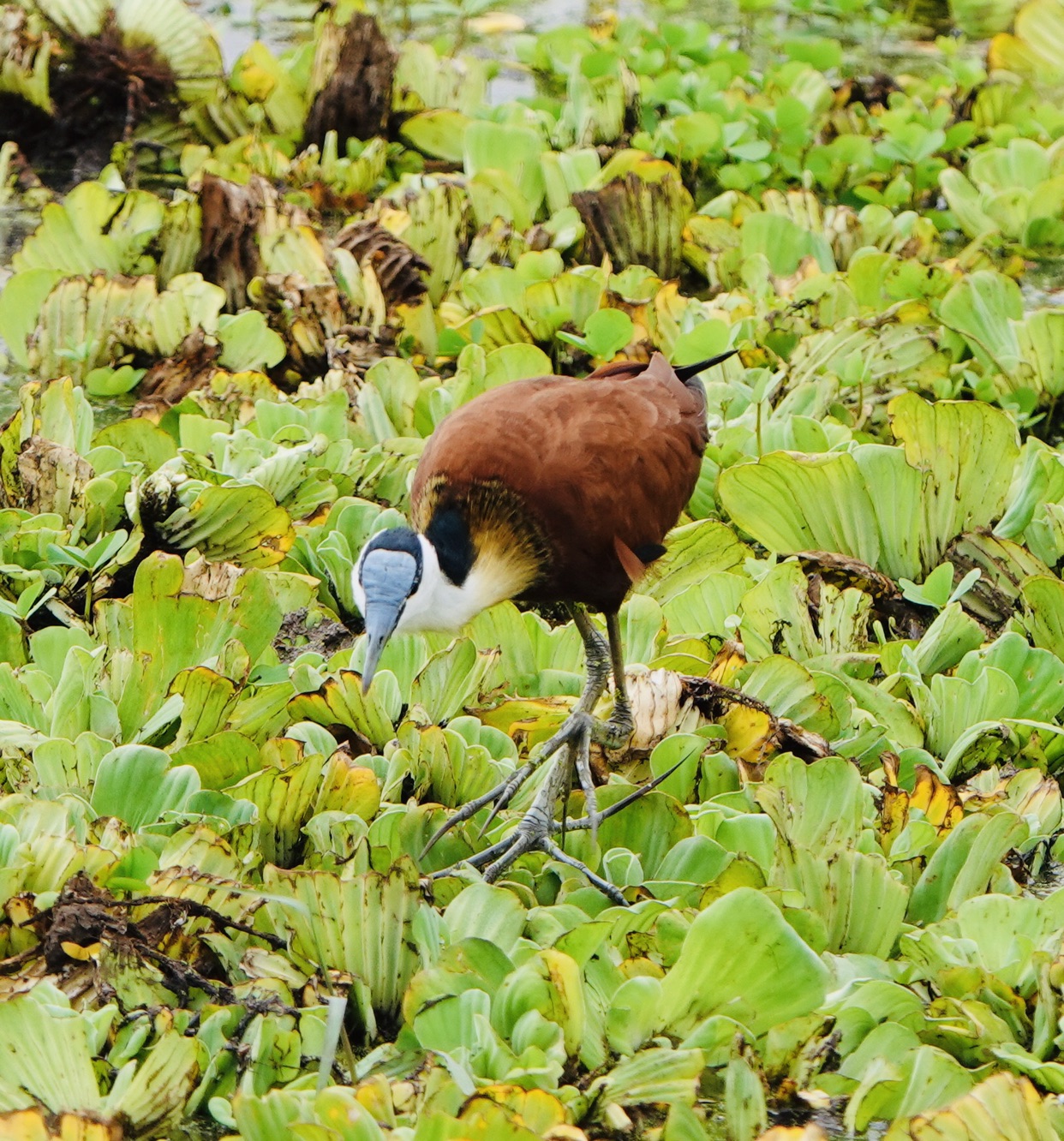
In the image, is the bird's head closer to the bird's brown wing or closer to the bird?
the bird

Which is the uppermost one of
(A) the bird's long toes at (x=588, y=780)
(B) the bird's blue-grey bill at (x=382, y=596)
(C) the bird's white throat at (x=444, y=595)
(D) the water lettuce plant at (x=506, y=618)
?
(B) the bird's blue-grey bill at (x=382, y=596)

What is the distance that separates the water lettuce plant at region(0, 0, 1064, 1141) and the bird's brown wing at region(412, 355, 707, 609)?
0.33 m

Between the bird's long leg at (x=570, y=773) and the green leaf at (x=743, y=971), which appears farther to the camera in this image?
the bird's long leg at (x=570, y=773)

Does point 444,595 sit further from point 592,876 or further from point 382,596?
point 592,876

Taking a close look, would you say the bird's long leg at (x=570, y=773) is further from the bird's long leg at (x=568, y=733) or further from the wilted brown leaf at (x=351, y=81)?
the wilted brown leaf at (x=351, y=81)

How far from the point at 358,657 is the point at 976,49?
5.94m

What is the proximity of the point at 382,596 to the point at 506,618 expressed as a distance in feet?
2.43

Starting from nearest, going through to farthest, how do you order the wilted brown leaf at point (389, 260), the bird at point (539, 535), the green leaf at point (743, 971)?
1. the green leaf at point (743, 971)
2. the bird at point (539, 535)
3. the wilted brown leaf at point (389, 260)

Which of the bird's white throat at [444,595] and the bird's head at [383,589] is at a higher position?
the bird's head at [383,589]

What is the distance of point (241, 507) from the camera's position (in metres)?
3.57

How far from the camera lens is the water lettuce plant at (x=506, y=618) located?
2.24 meters

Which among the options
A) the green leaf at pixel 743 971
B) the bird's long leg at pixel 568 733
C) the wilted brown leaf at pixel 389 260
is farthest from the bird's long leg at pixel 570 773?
the wilted brown leaf at pixel 389 260

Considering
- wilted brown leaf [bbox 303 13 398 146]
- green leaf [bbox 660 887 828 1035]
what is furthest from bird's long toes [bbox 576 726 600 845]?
wilted brown leaf [bbox 303 13 398 146]

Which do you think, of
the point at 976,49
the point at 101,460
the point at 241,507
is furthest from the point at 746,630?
the point at 976,49
